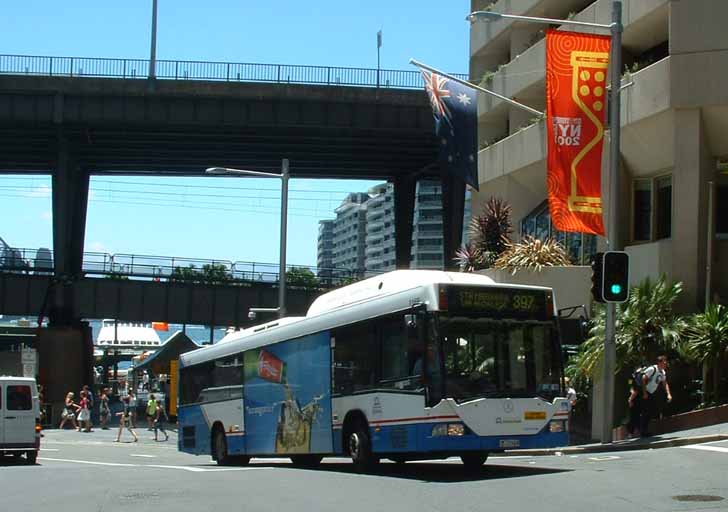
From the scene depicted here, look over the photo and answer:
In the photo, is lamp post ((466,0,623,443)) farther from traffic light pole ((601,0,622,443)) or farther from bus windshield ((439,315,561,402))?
bus windshield ((439,315,561,402))

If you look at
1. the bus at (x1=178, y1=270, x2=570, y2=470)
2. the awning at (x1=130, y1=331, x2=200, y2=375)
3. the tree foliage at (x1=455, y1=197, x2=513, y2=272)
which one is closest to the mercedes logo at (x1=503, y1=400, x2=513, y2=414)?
the bus at (x1=178, y1=270, x2=570, y2=470)

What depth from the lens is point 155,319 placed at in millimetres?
58625

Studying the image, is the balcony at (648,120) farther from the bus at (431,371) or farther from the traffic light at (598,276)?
the bus at (431,371)

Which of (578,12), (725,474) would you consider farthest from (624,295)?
(578,12)

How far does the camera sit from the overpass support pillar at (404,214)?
6488 cm

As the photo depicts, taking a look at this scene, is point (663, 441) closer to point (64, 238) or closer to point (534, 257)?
point (534, 257)

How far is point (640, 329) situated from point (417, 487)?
1249 cm

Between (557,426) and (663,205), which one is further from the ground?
(663,205)

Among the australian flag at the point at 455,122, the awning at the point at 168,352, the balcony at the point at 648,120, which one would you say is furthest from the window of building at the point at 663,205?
the awning at the point at 168,352

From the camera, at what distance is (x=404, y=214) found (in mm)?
65875

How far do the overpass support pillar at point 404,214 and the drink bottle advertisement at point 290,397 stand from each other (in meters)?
41.0

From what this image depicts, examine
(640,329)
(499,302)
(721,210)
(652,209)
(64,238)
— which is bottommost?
(640,329)

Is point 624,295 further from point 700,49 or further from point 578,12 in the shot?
point 578,12

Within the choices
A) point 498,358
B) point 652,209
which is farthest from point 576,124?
point 498,358
